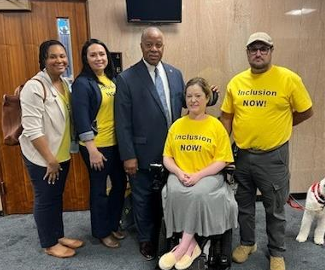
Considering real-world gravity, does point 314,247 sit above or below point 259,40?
below

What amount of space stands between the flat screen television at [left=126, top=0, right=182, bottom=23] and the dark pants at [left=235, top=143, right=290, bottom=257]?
1.32 m

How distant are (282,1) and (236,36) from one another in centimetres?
49

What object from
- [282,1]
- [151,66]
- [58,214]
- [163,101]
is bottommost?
[58,214]

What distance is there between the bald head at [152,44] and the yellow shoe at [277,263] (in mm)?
1494

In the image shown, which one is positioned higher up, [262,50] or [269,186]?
[262,50]

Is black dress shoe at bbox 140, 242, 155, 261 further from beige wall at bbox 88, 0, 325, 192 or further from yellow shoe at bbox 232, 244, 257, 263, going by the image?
beige wall at bbox 88, 0, 325, 192

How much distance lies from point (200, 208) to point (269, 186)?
0.50m

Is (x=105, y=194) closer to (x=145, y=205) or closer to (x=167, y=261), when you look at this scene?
(x=145, y=205)

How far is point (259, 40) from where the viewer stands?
5.86 feet

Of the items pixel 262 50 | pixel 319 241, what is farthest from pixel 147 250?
pixel 262 50

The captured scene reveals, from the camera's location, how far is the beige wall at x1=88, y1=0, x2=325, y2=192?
266 cm

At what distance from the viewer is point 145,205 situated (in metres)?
2.17

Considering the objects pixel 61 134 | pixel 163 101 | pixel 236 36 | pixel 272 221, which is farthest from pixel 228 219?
pixel 236 36

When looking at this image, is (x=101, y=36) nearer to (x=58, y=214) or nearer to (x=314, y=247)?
(x=58, y=214)
